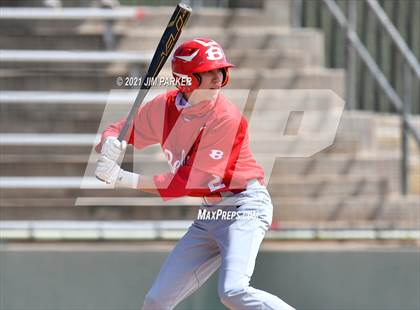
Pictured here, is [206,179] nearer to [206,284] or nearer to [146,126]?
[146,126]

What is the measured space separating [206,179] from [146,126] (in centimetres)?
52

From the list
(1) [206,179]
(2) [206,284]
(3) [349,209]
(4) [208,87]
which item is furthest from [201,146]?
(3) [349,209]

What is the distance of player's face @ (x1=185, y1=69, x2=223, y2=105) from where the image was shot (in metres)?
5.74

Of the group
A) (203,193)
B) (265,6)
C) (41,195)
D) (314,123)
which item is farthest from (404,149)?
(203,193)

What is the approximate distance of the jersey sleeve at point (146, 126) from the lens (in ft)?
19.4

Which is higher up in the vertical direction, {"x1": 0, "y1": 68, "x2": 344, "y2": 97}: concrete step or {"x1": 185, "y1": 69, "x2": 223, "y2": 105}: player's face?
{"x1": 185, "y1": 69, "x2": 223, "y2": 105}: player's face

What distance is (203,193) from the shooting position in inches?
230

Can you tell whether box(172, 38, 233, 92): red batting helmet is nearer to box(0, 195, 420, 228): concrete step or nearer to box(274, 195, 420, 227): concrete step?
box(0, 195, 420, 228): concrete step

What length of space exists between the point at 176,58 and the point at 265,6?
507cm

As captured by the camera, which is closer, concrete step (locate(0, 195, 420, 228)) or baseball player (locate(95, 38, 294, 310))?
baseball player (locate(95, 38, 294, 310))

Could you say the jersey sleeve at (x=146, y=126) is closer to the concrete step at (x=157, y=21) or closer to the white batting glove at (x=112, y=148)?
the white batting glove at (x=112, y=148)

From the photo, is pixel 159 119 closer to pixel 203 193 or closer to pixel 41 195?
pixel 203 193

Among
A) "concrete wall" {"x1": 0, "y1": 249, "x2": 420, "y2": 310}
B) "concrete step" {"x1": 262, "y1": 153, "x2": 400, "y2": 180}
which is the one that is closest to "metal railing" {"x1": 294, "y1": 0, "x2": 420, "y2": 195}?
"concrete step" {"x1": 262, "y1": 153, "x2": 400, "y2": 180}

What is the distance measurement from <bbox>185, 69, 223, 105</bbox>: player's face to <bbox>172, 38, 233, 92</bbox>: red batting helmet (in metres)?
0.03
